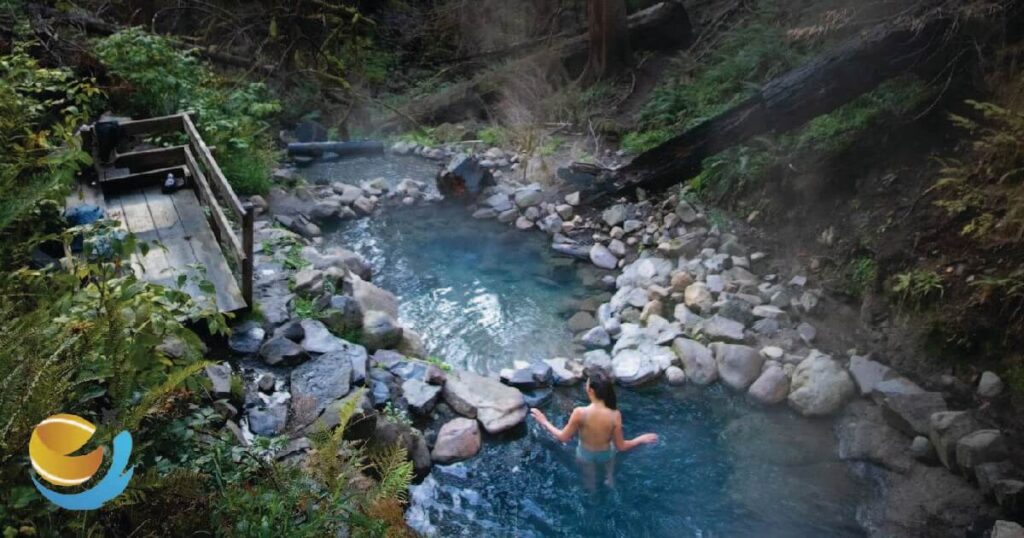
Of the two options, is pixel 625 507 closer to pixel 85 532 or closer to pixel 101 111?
pixel 85 532

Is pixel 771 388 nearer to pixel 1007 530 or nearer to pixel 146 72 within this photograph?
pixel 1007 530

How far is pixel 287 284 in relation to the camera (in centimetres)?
594

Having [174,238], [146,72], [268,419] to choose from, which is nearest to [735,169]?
[268,419]

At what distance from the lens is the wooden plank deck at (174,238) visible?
5012 mm

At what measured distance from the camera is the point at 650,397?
18.9 ft

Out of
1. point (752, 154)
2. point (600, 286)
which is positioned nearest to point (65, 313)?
point (600, 286)

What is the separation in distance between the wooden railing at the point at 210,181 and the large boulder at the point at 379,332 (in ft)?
3.83

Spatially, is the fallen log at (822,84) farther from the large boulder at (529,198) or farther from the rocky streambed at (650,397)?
the large boulder at (529,198)

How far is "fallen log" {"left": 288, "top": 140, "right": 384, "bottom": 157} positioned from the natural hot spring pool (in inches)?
245

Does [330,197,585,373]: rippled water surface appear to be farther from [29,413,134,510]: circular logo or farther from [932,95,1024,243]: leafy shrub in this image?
[29,413,134,510]: circular logo

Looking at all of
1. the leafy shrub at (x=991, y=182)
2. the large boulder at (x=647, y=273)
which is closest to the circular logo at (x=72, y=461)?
the leafy shrub at (x=991, y=182)

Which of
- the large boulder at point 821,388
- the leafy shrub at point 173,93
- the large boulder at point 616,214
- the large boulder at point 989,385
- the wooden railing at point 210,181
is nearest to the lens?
the large boulder at point 989,385

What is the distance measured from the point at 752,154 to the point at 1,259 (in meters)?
7.37

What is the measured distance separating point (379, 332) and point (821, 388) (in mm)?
3854
